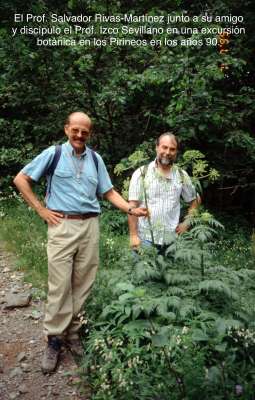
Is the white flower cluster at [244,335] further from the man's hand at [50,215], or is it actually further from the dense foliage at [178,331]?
the man's hand at [50,215]

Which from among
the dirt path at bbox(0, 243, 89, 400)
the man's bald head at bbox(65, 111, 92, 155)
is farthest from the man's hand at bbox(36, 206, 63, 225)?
the dirt path at bbox(0, 243, 89, 400)

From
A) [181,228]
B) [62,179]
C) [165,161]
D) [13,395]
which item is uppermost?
[165,161]

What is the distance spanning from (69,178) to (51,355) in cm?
166

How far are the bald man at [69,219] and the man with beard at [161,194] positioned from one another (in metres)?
0.20

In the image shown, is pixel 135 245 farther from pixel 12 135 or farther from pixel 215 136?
pixel 12 135

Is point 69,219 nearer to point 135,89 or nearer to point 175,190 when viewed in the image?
point 175,190

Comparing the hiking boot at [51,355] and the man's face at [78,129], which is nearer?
the man's face at [78,129]

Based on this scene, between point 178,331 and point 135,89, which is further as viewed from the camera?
point 135,89

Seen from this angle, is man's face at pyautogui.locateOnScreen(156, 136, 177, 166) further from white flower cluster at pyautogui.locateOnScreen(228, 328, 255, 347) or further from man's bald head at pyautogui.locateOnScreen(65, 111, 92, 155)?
white flower cluster at pyautogui.locateOnScreen(228, 328, 255, 347)

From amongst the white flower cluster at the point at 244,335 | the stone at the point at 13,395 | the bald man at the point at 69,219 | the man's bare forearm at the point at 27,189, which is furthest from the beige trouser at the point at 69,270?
the white flower cluster at the point at 244,335

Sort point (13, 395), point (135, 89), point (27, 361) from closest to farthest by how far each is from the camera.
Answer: point (13, 395), point (27, 361), point (135, 89)

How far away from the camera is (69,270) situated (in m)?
4.36

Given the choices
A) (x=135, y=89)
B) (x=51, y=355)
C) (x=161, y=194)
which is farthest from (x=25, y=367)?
(x=135, y=89)

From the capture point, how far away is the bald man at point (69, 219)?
4230 millimetres
